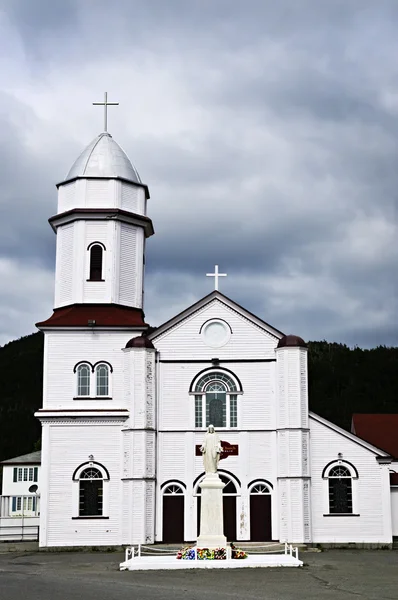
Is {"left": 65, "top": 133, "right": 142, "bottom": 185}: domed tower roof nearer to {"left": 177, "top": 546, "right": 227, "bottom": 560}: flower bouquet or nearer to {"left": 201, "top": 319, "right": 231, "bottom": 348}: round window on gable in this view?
{"left": 201, "top": 319, "right": 231, "bottom": 348}: round window on gable

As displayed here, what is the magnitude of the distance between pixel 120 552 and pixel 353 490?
936 centimetres

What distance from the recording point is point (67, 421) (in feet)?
110

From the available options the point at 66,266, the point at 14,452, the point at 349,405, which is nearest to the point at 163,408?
the point at 66,266

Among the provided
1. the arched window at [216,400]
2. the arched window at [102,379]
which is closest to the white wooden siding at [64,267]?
the arched window at [102,379]

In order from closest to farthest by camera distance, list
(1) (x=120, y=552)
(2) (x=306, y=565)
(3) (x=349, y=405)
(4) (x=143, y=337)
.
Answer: (2) (x=306, y=565)
(1) (x=120, y=552)
(4) (x=143, y=337)
(3) (x=349, y=405)

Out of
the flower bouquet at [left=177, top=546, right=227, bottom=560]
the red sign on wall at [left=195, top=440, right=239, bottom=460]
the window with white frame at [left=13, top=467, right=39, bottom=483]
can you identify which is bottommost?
the flower bouquet at [left=177, top=546, right=227, bottom=560]

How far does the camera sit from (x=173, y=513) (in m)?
32.9

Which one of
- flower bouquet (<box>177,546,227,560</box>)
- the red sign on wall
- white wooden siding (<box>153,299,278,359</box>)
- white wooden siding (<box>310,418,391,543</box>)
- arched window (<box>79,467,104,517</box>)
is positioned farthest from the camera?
white wooden siding (<box>153,299,278,359</box>)

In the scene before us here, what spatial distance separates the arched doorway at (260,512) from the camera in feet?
107

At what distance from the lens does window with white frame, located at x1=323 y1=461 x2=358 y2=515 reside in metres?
33.3

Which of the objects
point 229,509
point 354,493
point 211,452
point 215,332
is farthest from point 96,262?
point 354,493

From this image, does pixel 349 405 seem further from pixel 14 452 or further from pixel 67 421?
pixel 67 421

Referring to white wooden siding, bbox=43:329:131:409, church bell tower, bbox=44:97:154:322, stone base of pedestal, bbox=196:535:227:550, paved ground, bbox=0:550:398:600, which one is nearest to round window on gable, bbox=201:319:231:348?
white wooden siding, bbox=43:329:131:409

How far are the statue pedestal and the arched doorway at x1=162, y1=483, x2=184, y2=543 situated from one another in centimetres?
630
